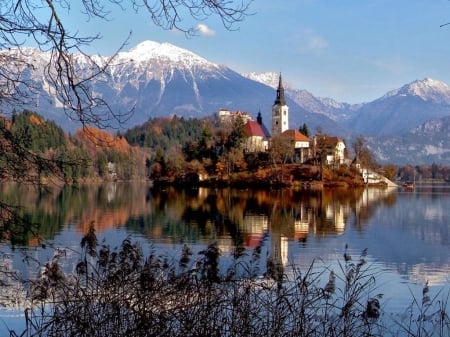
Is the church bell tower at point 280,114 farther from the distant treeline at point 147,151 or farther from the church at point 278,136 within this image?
the distant treeline at point 147,151

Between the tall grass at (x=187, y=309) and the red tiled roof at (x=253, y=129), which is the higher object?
the red tiled roof at (x=253, y=129)

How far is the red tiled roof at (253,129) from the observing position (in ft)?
334

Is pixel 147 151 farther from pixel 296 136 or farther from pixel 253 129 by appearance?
pixel 296 136

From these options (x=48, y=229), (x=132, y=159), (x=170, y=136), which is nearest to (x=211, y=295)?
(x=48, y=229)

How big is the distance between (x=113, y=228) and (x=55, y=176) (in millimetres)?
23753

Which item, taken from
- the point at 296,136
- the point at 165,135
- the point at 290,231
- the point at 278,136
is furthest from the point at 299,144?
the point at 165,135

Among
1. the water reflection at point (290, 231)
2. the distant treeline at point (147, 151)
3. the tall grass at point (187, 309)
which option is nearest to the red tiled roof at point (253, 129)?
the distant treeline at point (147, 151)

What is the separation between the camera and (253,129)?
104 m

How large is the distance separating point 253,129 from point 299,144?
10.5 meters

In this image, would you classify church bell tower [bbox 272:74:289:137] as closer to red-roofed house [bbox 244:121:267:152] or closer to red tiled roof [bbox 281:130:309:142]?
red-roofed house [bbox 244:121:267:152]

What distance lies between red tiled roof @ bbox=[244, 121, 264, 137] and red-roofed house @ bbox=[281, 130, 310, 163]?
6.02 metres

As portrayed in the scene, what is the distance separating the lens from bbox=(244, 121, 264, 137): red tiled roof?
101688 mm

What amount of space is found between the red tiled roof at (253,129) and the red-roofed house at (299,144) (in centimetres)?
602

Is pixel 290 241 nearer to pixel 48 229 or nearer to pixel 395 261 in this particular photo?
pixel 395 261
